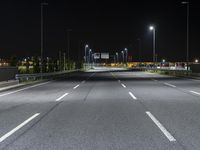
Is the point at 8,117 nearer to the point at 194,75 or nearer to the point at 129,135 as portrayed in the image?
the point at 129,135

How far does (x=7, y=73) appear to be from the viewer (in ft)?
87.7

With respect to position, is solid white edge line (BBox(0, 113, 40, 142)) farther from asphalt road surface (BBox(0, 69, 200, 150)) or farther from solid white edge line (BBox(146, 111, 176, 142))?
solid white edge line (BBox(146, 111, 176, 142))

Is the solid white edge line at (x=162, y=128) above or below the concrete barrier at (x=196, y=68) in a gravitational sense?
below

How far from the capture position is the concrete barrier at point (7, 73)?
2557 centimetres

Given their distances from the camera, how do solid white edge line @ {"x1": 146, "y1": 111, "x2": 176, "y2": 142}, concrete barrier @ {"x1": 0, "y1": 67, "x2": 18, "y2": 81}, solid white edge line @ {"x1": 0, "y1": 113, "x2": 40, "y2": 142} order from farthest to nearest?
concrete barrier @ {"x1": 0, "y1": 67, "x2": 18, "y2": 81} < solid white edge line @ {"x1": 0, "y1": 113, "x2": 40, "y2": 142} < solid white edge line @ {"x1": 146, "y1": 111, "x2": 176, "y2": 142}

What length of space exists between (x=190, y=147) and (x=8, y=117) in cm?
618

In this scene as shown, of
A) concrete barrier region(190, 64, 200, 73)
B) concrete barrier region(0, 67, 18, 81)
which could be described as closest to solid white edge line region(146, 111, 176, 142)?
concrete barrier region(0, 67, 18, 81)

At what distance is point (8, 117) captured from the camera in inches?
426

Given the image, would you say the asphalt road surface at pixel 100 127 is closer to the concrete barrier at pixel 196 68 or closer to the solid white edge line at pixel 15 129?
the solid white edge line at pixel 15 129

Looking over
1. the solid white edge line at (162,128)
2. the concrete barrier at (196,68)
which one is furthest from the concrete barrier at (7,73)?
the concrete barrier at (196,68)

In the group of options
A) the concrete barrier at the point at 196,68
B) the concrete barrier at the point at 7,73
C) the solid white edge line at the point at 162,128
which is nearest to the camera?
the solid white edge line at the point at 162,128

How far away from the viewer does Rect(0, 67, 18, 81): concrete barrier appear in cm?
2557

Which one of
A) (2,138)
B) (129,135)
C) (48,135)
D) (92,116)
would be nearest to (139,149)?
(129,135)

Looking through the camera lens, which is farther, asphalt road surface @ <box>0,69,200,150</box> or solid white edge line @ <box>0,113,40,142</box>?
solid white edge line @ <box>0,113,40,142</box>
